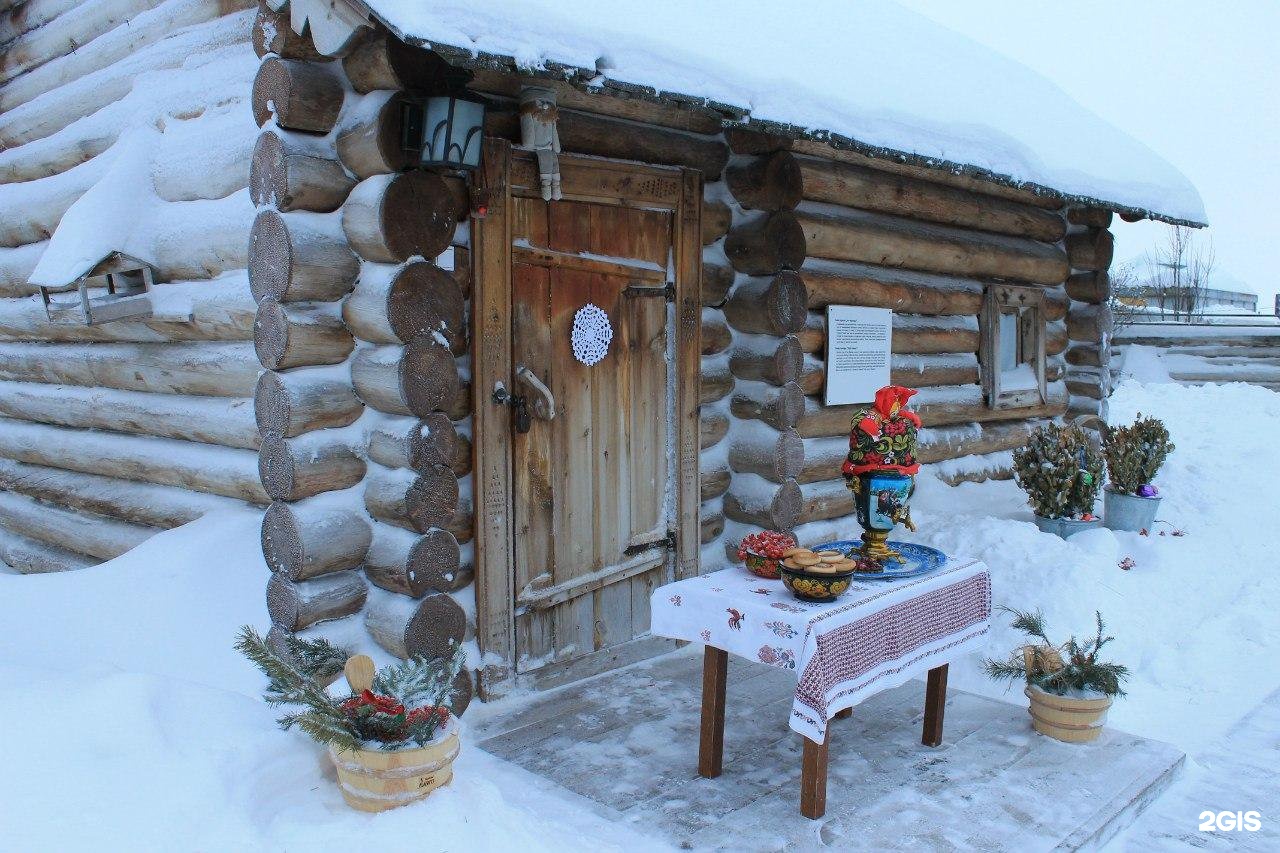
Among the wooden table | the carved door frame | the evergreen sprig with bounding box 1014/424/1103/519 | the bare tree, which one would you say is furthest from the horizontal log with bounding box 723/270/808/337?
the bare tree

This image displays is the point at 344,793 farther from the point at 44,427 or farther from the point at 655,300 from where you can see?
the point at 44,427

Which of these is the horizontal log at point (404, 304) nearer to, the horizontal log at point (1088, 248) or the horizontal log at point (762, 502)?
the horizontal log at point (762, 502)

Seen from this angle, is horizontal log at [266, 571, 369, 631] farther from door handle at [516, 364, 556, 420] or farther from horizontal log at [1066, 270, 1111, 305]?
horizontal log at [1066, 270, 1111, 305]

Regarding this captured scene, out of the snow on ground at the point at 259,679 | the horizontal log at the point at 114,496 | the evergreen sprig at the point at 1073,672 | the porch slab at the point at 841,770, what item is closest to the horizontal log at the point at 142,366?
the horizontal log at the point at 114,496

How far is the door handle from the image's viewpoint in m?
4.95

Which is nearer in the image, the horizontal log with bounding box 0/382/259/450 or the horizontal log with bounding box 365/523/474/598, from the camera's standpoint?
the horizontal log with bounding box 365/523/474/598

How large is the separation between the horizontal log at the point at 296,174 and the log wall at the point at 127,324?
811mm

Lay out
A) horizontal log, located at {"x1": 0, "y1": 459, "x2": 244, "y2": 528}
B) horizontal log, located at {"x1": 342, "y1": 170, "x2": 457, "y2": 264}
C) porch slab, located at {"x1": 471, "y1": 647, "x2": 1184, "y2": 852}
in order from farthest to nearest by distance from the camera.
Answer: horizontal log, located at {"x1": 0, "y1": 459, "x2": 244, "y2": 528} < horizontal log, located at {"x1": 342, "y1": 170, "x2": 457, "y2": 264} < porch slab, located at {"x1": 471, "y1": 647, "x2": 1184, "y2": 852}

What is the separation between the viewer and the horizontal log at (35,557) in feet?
22.7

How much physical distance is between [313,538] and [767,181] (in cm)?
341

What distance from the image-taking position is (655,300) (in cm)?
576

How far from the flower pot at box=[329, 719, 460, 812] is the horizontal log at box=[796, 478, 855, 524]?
3798 millimetres

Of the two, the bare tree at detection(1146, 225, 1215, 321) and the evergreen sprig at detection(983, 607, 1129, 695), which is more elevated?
the bare tree at detection(1146, 225, 1215, 321)

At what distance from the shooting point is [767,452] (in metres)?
6.25
